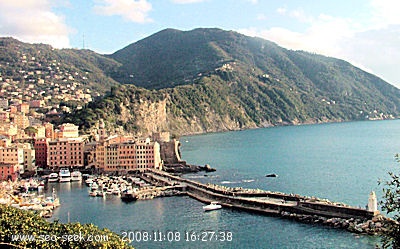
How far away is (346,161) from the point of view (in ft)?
292

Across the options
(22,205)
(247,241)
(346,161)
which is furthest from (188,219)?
(346,161)

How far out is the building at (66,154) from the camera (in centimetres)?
7638

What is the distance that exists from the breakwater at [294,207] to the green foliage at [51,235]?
1683 cm

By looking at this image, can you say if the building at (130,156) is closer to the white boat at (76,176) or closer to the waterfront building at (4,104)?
the white boat at (76,176)

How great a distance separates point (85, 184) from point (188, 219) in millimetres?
25633

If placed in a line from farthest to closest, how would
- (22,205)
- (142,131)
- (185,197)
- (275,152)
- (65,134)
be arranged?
(142,131) < (275,152) < (65,134) < (185,197) < (22,205)

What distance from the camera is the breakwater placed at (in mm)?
37781

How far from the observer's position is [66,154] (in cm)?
7675

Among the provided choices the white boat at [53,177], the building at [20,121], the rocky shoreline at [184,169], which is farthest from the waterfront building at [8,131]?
the rocky shoreline at [184,169]

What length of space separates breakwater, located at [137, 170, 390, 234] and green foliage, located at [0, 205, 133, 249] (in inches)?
662

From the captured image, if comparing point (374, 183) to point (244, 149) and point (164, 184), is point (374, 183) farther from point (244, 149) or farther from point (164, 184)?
point (244, 149)

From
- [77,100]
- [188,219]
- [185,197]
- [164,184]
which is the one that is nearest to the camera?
[188,219]
